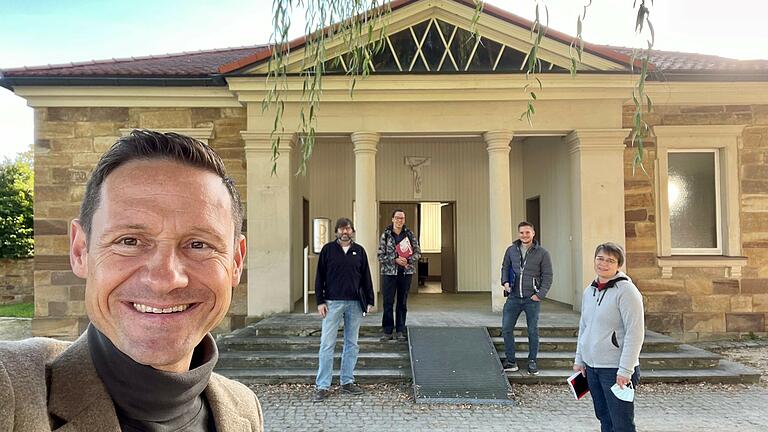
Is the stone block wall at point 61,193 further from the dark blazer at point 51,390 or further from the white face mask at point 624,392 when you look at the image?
the dark blazer at point 51,390

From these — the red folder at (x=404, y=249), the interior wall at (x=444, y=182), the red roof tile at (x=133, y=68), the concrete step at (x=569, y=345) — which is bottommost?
the concrete step at (x=569, y=345)

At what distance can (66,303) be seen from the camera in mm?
8125

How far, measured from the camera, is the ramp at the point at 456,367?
520cm

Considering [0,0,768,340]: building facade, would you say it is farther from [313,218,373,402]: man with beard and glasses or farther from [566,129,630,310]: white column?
[313,218,373,402]: man with beard and glasses

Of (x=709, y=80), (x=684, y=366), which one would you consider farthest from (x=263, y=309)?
(x=709, y=80)

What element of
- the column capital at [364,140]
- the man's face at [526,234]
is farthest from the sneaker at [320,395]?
the column capital at [364,140]

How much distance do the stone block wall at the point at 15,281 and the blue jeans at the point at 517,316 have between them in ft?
58.5

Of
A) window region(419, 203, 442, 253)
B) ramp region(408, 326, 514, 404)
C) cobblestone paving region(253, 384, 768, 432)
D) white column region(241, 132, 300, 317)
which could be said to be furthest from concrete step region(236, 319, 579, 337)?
window region(419, 203, 442, 253)

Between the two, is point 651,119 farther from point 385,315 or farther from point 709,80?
point 385,315

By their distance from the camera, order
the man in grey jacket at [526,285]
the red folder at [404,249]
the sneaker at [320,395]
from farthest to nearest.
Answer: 1. the red folder at [404,249]
2. the man in grey jacket at [526,285]
3. the sneaker at [320,395]

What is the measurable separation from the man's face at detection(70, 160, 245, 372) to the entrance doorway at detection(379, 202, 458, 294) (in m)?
10.8

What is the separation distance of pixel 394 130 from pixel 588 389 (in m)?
5.44

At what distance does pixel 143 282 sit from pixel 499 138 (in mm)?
7760

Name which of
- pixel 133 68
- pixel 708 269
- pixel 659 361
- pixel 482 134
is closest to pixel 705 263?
pixel 708 269
